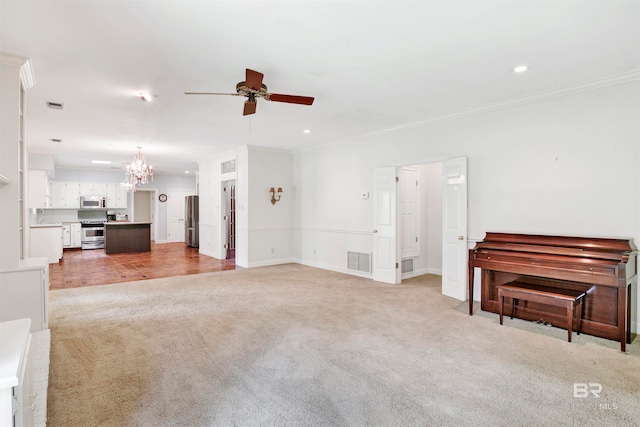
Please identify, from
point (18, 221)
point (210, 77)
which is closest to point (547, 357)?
point (210, 77)

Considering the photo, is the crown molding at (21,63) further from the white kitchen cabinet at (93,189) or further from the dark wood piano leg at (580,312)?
the white kitchen cabinet at (93,189)

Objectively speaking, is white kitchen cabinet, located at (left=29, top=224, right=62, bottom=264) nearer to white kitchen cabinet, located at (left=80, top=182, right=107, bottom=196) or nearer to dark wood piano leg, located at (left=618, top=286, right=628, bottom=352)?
white kitchen cabinet, located at (left=80, top=182, right=107, bottom=196)

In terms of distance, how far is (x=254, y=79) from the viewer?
2914 millimetres

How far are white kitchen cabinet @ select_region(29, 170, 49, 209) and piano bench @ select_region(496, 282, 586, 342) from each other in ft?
33.3

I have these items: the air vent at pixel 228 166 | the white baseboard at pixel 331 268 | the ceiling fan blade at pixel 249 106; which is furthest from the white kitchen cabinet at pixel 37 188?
the ceiling fan blade at pixel 249 106

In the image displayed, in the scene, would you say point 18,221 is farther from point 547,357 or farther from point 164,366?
point 547,357

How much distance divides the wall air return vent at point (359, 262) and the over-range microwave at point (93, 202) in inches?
363

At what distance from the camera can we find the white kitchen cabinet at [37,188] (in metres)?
7.96

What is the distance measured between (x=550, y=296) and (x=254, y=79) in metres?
3.56

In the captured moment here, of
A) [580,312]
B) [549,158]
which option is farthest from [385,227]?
[580,312]

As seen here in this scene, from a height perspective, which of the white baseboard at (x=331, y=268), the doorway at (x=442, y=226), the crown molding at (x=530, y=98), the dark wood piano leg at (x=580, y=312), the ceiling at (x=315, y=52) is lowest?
the white baseboard at (x=331, y=268)

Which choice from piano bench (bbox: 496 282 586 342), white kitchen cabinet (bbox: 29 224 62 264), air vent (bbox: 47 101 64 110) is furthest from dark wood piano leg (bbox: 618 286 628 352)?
white kitchen cabinet (bbox: 29 224 62 264)

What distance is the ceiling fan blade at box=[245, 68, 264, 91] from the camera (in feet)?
9.31

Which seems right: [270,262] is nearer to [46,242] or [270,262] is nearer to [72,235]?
[46,242]
